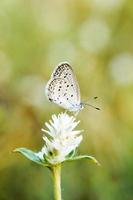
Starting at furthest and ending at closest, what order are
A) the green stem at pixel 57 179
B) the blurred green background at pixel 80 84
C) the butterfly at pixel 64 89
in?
1. the blurred green background at pixel 80 84
2. the butterfly at pixel 64 89
3. the green stem at pixel 57 179

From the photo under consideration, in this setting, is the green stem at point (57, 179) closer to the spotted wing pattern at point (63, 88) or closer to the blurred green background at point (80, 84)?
the spotted wing pattern at point (63, 88)

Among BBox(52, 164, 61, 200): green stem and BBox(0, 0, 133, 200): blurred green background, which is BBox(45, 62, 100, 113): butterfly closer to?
BBox(52, 164, 61, 200): green stem

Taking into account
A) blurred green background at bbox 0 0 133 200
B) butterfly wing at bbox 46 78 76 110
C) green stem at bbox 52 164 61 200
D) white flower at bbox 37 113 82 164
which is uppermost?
blurred green background at bbox 0 0 133 200

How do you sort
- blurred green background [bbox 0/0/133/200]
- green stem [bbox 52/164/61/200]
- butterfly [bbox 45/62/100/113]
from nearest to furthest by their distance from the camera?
green stem [bbox 52/164/61/200] < butterfly [bbox 45/62/100/113] < blurred green background [bbox 0/0/133/200]

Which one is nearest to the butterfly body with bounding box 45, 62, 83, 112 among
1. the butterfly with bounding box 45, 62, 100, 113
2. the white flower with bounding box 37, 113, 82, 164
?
the butterfly with bounding box 45, 62, 100, 113

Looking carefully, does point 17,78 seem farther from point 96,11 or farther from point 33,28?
point 96,11

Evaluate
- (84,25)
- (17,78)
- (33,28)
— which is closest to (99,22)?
(84,25)

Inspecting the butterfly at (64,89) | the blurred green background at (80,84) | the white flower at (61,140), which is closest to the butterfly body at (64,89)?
the butterfly at (64,89)
